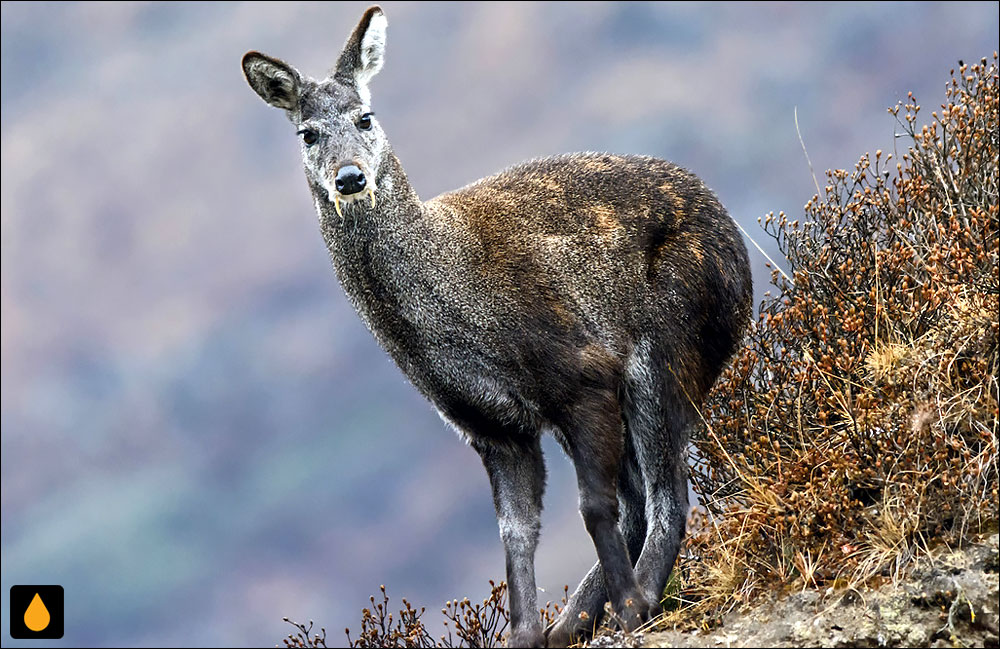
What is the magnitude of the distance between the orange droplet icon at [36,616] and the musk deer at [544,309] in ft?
9.09

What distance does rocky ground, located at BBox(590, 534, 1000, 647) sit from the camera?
7.03 m

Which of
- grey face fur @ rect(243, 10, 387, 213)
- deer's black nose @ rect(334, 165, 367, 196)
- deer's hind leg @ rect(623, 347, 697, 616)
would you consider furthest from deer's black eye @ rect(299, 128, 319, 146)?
deer's hind leg @ rect(623, 347, 697, 616)

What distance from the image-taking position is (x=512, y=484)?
8.70 m

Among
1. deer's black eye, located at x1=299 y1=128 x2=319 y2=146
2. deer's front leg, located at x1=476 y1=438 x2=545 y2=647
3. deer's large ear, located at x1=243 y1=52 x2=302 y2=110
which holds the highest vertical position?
deer's large ear, located at x1=243 y1=52 x2=302 y2=110

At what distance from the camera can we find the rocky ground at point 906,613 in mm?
7027

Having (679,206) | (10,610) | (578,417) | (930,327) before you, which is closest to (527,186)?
(679,206)

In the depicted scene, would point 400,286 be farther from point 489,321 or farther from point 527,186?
point 527,186

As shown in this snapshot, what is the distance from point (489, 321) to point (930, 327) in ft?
9.43

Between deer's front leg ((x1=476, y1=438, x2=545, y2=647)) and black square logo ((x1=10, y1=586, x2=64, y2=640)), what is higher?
deer's front leg ((x1=476, y1=438, x2=545, y2=647))

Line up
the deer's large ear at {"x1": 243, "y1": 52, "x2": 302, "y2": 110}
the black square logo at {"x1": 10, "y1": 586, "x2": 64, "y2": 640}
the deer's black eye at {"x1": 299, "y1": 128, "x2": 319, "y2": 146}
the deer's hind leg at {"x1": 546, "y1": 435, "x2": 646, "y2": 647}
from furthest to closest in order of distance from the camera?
the deer's hind leg at {"x1": 546, "y1": 435, "x2": 646, "y2": 647}, the deer's large ear at {"x1": 243, "y1": 52, "x2": 302, "y2": 110}, the deer's black eye at {"x1": 299, "y1": 128, "x2": 319, "y2": 146}, the black square logo at {"x1": 10, "y1": 586, "x2": 64, "y2": 640}

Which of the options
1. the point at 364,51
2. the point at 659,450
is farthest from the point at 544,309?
the point at 364,51

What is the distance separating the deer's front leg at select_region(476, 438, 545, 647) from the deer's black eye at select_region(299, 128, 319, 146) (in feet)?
7.51

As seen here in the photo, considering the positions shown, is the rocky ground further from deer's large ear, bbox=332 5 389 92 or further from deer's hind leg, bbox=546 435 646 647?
deer's large ear, bbox=332 5 389 92

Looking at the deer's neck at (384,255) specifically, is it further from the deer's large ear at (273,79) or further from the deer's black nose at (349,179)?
the deer's large ear at (273,79)
